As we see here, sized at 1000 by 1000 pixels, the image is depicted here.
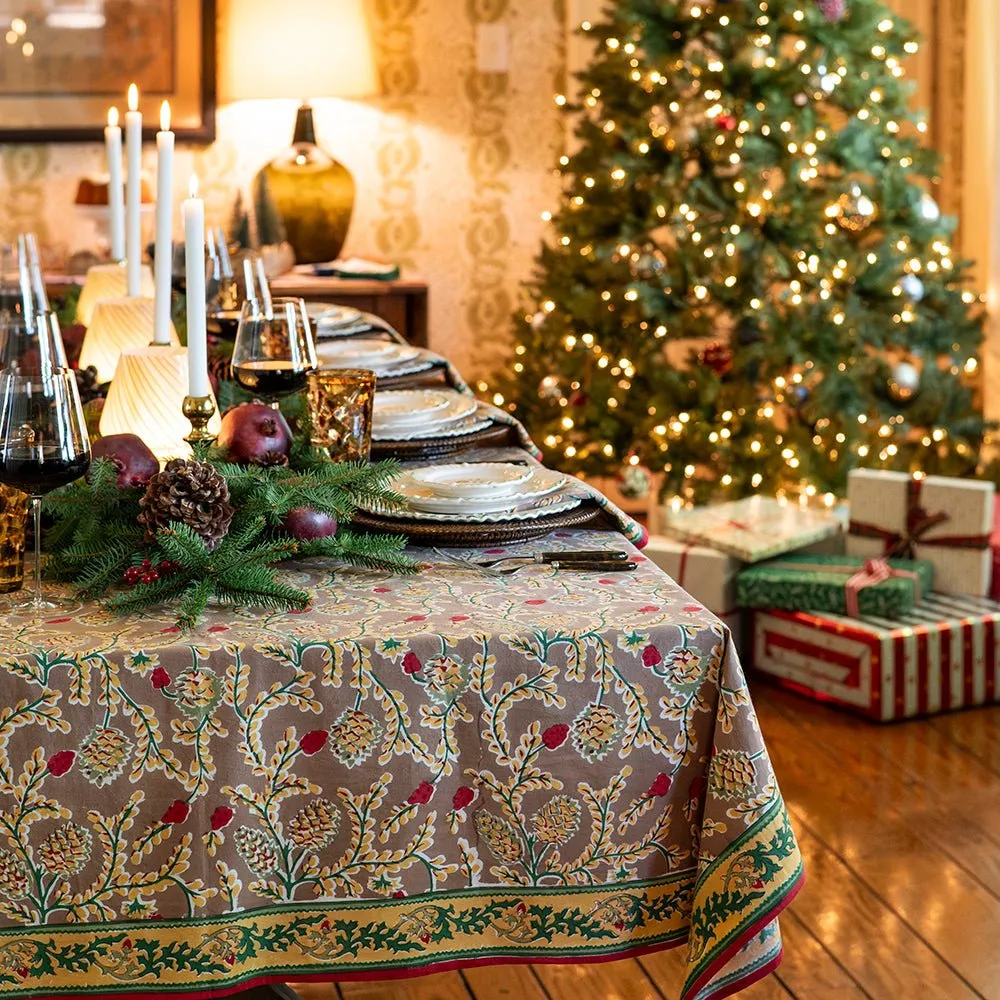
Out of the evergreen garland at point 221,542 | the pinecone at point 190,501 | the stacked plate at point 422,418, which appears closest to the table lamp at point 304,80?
the stacked plate at point 422,418

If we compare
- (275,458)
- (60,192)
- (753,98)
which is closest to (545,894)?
(275,458)

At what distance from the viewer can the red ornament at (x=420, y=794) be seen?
1257 millimetres

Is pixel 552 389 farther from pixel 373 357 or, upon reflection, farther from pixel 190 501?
pixel 190 501

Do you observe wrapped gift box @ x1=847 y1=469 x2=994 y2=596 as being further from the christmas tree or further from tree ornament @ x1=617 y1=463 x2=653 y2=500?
tree ornament @ x1=617 y1=463 x2=653 y2=500

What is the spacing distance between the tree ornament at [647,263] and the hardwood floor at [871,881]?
1.32 m

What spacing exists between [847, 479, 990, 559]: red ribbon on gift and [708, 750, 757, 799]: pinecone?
2.10 m

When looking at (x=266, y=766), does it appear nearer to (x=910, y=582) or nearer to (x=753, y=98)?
(x=910, y=582)

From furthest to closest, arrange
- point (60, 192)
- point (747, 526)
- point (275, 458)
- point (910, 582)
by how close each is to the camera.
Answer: point (60, 192) → point (747, 526) → point (910, 582) → point (275, 458)

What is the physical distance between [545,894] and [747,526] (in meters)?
2.18

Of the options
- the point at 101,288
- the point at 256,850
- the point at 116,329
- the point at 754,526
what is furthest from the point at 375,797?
the point at 754,526

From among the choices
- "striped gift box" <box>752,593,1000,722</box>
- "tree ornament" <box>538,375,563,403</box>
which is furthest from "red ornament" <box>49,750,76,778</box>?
"tree ornament" <box>538,375,563,403</box>

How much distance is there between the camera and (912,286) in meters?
3.85

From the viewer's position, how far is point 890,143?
389 cm

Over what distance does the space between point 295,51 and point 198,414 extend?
3.58 metres
